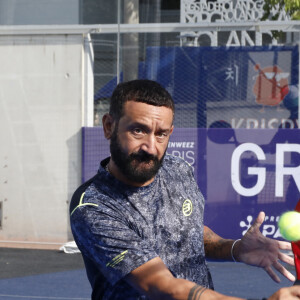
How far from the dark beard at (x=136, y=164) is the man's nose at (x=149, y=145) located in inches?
0.5

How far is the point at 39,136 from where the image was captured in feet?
31.7

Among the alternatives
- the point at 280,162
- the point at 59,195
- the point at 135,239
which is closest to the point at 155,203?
the point at 135,239

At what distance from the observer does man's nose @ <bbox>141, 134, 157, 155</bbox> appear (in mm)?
2674

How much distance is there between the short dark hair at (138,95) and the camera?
2719 millimetres

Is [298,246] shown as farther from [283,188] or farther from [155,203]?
[283,188]

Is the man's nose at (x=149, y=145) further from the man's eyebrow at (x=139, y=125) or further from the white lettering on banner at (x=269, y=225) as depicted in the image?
the white lettering on banner at (x=269, y=225)

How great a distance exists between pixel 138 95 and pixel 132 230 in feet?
1.69

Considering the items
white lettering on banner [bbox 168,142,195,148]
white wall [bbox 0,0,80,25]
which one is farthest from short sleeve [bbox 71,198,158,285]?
white wall [bbox 0,0,80,25]

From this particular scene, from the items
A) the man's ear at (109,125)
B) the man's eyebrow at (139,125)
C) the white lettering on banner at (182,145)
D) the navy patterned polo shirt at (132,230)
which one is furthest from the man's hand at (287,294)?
the white lettering on banner at (182,145)

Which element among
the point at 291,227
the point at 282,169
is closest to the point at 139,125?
the point at 291,227

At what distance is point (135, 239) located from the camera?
2.67 meters

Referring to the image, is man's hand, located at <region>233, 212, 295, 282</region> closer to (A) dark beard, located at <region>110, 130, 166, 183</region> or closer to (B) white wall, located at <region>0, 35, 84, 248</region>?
(A) dark beard, located at <region>110, 130, 166, 183</region>

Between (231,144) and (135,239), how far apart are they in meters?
6.52

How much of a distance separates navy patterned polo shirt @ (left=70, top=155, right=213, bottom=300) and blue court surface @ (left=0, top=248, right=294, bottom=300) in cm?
418
